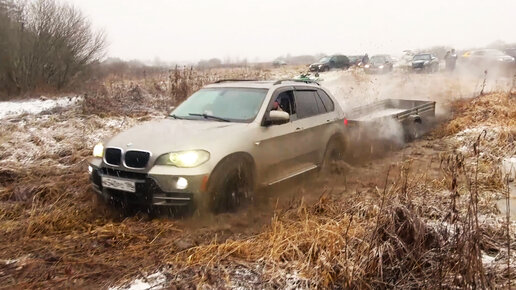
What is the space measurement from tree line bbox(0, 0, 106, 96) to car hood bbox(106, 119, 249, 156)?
1597cm

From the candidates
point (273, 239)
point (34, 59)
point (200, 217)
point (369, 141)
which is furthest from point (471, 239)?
point (34, 59)

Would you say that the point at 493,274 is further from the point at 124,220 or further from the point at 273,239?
the point at 124,220

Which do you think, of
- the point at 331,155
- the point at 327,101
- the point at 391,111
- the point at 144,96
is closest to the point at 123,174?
the point at 331,155

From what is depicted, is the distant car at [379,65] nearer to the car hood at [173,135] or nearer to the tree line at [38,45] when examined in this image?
the tree line at [38,45]

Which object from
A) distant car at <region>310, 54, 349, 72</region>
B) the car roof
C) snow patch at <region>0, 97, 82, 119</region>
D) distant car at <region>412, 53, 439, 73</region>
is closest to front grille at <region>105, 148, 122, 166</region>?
the car roof

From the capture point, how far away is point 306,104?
20.4 ft

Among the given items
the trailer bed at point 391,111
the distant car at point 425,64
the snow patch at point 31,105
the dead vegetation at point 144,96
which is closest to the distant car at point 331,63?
the distant car at point 425,64

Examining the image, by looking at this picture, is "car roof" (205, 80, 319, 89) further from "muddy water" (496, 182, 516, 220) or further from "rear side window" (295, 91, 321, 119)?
"muddy water" (496, 182, 516, 220)

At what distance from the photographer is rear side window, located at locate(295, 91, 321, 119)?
605 centimetres

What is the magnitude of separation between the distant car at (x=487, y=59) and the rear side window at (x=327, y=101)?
2307 cm

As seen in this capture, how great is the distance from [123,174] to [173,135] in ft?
2.33

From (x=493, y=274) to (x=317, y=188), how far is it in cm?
312

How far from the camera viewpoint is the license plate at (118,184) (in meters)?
4.36

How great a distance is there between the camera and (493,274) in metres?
2.93
